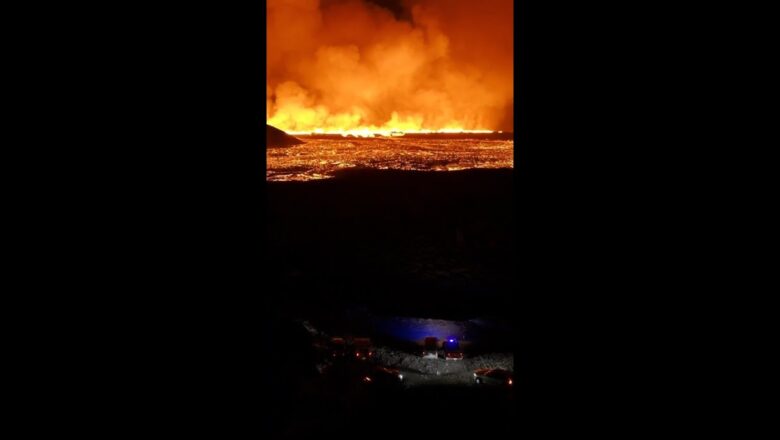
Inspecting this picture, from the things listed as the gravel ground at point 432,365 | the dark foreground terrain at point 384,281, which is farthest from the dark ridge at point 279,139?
the gravel ground at point 432,365

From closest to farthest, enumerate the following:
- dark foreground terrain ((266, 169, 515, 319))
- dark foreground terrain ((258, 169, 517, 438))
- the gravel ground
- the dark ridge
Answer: dark foreground terrain ((258, 169, 517, 438)) → the gravel ground → dark foreground terrain ((266, 169, 515, 319)) → the dark ridge

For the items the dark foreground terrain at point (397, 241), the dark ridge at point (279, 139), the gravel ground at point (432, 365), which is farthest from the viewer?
the dark ridge at point (279, 139)

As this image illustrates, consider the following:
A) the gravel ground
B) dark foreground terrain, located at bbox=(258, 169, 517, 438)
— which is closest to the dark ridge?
dark foreground terrain, located at bbox=(258, 169, 517, 438)

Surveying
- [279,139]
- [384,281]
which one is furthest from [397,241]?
[279,139]

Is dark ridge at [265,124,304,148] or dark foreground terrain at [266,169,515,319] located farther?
dark ridge at [265,124,304,148]

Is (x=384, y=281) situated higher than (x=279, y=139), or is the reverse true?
(x=279, y=139)

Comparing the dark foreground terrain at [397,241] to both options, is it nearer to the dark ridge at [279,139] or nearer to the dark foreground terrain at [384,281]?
the dark foreground terrain at [384,281]

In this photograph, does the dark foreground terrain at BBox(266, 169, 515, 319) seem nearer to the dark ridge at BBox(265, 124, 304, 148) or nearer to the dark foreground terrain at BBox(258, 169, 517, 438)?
the dark foreground terrain at BBox(258, 169, 517, 438)

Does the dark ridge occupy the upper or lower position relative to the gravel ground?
upper

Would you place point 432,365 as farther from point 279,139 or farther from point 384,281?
point 279,139
